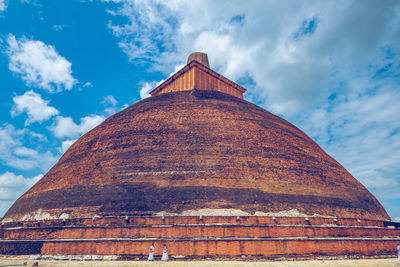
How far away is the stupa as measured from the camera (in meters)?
9.34

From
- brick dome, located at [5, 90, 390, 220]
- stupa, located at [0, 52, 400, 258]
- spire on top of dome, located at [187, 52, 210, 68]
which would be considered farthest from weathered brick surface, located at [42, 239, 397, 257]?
spire on top of dome, located at [187, 52, 210, 68]

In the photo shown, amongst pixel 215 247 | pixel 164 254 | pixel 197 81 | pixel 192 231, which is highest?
pixel 197 81

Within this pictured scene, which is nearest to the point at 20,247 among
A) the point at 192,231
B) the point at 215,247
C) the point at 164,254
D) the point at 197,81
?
the point at 164,254

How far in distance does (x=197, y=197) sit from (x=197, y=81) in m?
8.98

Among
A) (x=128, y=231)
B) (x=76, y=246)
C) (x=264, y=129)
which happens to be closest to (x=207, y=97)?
(x=264, y=129)

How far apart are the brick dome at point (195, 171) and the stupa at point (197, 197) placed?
48 millimetres

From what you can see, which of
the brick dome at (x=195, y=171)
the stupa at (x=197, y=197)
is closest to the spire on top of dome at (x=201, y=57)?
the brick dome at (x=195, y=171)

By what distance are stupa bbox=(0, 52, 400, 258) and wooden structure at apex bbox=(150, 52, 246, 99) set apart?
3063 mm

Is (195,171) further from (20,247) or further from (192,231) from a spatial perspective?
(20,247)

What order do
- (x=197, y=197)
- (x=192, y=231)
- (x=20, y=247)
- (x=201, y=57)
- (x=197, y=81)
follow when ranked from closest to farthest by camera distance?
(x=192, y=231), (x=197, y=197), (x=20, y=247), (x=197, y=81), (x=201, y=57)

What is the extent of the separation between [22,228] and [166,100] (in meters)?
8.74

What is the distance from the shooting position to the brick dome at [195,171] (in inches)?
405

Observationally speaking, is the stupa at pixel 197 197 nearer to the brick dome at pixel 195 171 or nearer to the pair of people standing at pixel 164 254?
the brick dome at pixel 195 171

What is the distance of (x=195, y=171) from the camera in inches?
423
